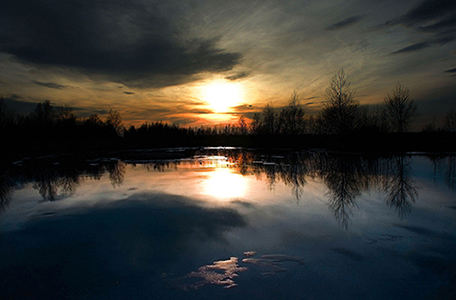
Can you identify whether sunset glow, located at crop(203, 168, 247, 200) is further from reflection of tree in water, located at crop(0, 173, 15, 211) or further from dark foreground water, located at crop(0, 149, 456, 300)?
reflection of tree in water, located at crop(0, 173, 15, 211)

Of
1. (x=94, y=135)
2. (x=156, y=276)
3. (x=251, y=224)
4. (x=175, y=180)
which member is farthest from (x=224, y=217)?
(x=94, y=135)

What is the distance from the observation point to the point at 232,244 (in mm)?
5055

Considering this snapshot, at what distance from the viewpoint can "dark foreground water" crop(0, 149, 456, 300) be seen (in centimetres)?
366

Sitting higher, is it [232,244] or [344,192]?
[344,192]

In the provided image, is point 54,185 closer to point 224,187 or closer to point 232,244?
point 224,187

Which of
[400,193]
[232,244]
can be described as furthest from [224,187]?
[400,193]

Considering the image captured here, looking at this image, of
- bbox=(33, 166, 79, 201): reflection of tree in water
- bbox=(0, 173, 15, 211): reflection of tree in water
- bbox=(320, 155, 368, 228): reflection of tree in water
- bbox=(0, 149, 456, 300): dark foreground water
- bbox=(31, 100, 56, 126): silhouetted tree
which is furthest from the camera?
bbox=(31, 100, 56, 126): silhouetted tree

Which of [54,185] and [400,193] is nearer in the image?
[400,193]

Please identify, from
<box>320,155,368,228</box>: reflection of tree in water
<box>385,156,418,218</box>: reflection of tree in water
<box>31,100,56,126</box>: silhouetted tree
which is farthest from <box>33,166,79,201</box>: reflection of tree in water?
<box>31,100,56,126</box>: silhouetted tree

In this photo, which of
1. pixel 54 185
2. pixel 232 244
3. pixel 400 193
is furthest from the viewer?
pixel 54 185

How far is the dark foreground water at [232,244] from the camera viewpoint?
366 centimetres

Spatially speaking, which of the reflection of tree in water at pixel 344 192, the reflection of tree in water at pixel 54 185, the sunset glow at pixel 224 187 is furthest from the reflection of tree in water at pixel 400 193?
the reflection of tree in water at pixel 54 185

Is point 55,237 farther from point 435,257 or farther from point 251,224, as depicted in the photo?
point 435,257

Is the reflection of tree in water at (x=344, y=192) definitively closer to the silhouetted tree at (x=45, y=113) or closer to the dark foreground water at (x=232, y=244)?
the dark foreground water at (x=232, y=244)
